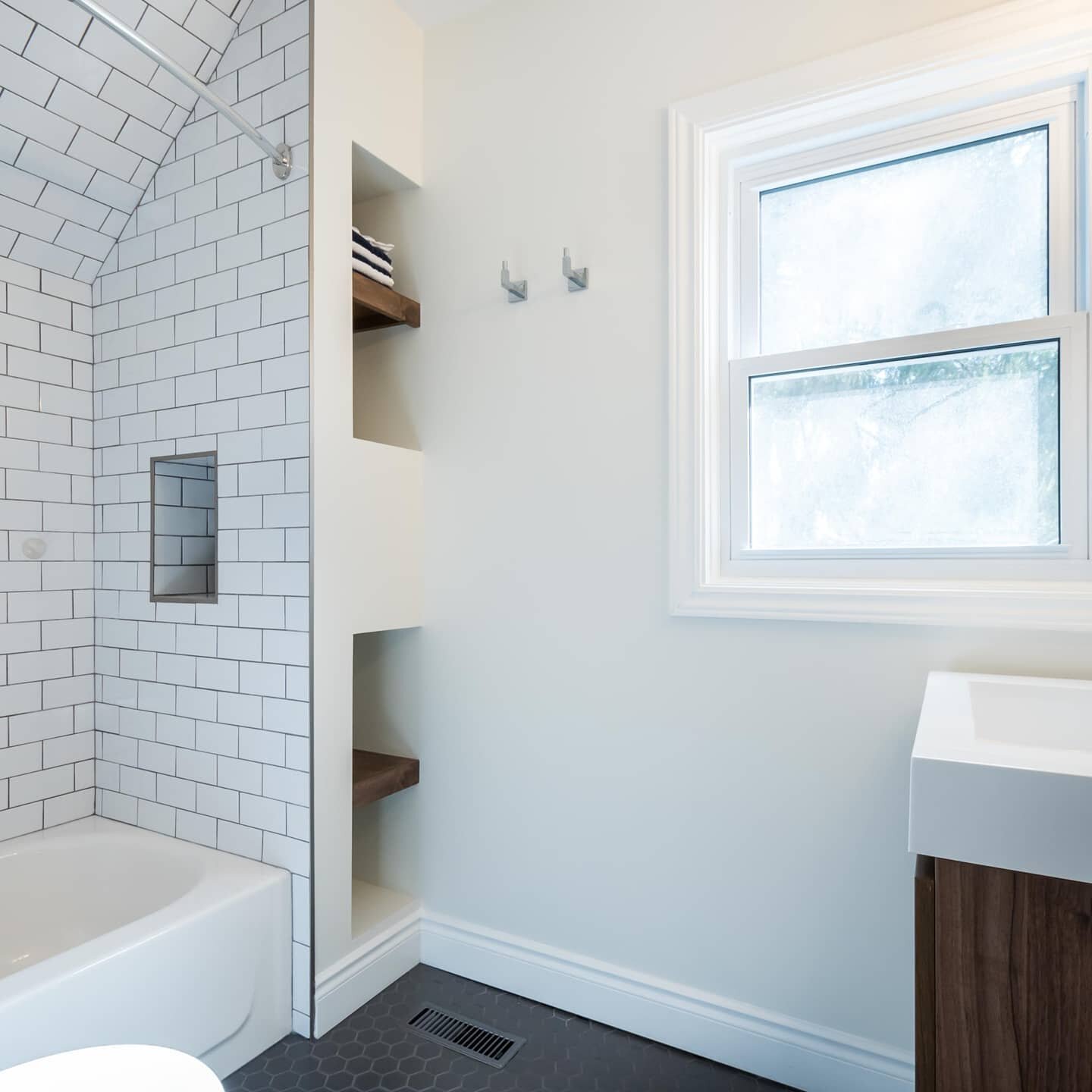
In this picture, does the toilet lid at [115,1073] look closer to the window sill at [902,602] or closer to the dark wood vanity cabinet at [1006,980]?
the dark wood vanity cabinet at [1006,980]

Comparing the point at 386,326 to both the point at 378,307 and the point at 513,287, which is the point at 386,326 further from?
the point at 513,287

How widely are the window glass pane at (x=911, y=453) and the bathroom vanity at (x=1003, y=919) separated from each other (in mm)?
884

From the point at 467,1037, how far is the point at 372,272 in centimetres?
194

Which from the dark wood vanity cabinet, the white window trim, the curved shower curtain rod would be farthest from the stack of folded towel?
the dark wood vanity cabinet

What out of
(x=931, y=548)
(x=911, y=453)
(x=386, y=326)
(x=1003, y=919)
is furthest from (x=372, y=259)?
(x=1003, y=919)

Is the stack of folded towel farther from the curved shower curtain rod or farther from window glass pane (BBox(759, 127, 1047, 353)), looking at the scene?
window glass pane (BBox(759, 127, 1047, 353))

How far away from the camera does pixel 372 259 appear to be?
2076 mm

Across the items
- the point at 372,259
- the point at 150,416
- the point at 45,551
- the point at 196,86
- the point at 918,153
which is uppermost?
the point at 196,86

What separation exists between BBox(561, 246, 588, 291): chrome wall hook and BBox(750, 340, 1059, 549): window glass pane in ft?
1.67

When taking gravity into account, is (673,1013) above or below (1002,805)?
below

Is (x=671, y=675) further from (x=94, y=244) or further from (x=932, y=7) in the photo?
(x=94, y=244)

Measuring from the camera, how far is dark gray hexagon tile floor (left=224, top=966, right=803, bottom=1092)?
167 centimetres

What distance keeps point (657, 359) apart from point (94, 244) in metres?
1.70

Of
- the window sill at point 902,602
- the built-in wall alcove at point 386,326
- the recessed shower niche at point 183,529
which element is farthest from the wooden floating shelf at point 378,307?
the window sill at point 902,602
